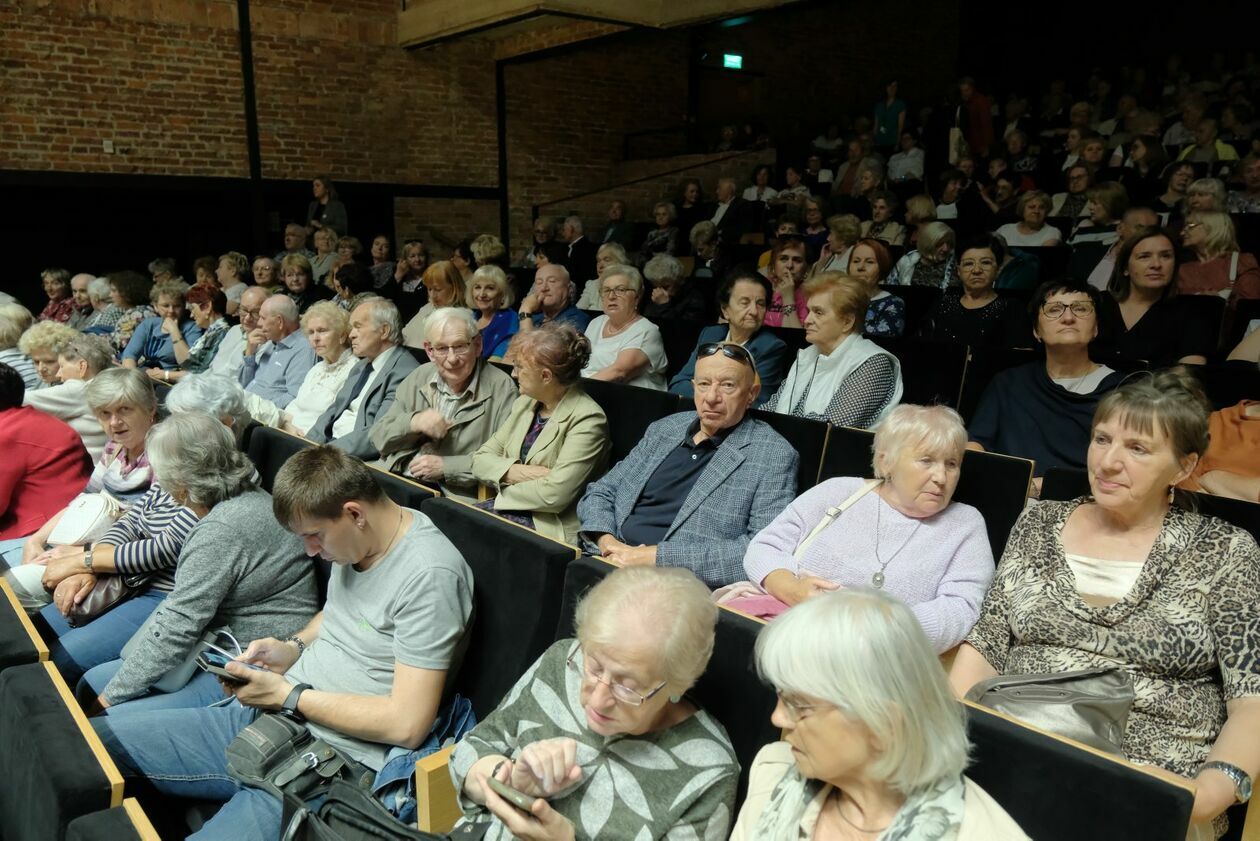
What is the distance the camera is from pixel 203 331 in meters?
5.54

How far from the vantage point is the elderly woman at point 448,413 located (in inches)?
117

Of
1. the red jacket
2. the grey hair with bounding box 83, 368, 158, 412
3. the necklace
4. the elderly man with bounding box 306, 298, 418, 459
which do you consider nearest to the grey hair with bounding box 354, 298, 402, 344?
the elderly man with bounding box 306, 298, 418, 459

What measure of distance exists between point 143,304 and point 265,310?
2842 millimetres

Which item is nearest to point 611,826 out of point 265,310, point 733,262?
point 265,310

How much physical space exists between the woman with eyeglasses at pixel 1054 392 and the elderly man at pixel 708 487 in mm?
601

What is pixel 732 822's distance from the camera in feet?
4.43

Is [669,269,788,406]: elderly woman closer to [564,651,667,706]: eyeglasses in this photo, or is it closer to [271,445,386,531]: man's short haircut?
[271,445,386,531]: man's short haircut

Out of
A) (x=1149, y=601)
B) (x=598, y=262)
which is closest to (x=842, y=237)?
(x=598, y=262)

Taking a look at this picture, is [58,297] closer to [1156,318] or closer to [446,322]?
[446,322]

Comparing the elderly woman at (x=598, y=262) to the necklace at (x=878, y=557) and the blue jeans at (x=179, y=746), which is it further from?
the blue jeans at (x=179, y=746)

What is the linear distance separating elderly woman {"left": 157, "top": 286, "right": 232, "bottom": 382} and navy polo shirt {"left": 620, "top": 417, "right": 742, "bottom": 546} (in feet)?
12.1

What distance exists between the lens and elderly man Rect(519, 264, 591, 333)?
14.2 feet

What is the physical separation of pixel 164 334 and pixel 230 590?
4.25 metres

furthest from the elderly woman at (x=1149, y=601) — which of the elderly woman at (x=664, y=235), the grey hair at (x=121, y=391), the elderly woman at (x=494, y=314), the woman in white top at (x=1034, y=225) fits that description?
the elderly woman at (x=664, y=235)
